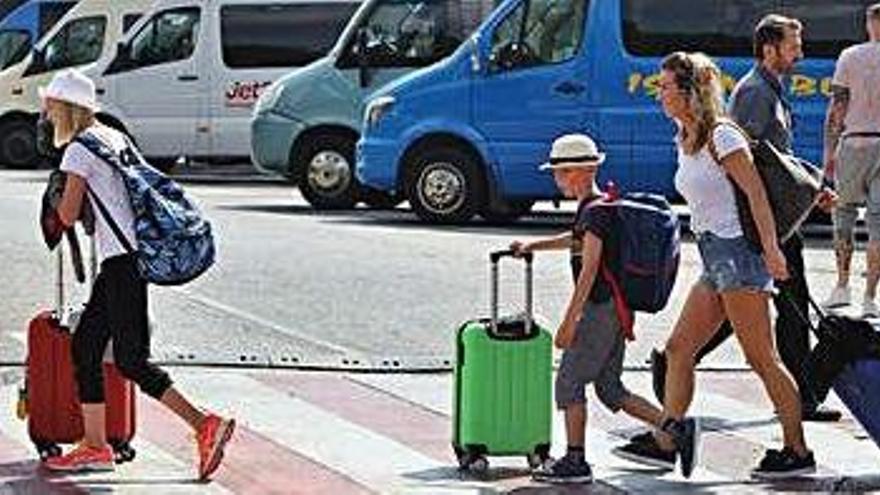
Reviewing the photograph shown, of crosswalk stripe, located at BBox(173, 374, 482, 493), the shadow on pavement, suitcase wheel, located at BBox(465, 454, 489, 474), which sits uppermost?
suitcase wheel, located at BBox(465, 454, 489, 474)

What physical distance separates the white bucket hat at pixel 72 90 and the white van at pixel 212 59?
17668 millimetres

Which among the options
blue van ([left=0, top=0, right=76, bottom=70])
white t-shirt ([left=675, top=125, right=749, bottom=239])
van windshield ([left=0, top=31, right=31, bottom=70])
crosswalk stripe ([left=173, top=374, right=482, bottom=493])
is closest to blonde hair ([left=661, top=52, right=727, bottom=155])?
white t-shirt ([left=675, top=125, right=749, bottom=239])

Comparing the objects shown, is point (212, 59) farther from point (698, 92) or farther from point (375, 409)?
point (698, 92)

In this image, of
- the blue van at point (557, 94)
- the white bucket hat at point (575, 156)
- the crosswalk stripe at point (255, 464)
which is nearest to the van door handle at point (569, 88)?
the blue van at point (557, 94)

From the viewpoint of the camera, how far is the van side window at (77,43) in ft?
90.6

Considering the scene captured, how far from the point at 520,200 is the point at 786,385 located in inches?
430

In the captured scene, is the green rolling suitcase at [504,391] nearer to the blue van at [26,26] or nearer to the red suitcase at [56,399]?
the red suitcase at [56,399]

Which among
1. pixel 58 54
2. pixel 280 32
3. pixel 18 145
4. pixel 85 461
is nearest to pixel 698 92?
pixel 85 461

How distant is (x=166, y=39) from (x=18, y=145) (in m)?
4.12

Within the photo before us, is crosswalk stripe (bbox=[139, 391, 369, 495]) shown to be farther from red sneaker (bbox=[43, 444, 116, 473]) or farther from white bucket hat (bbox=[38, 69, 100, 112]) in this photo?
white bucket hat (bbox=[38, 69, 100, 112])

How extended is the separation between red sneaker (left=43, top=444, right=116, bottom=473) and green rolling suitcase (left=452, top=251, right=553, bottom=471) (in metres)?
1.36

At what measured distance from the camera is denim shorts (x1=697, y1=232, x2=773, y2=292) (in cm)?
761

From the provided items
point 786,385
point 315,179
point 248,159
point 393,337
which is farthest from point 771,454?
point 248,159

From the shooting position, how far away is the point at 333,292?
1320 centimetres
